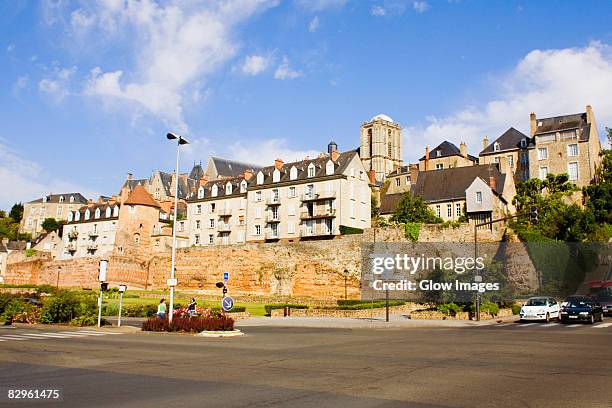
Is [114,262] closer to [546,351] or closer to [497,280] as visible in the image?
[497,280]

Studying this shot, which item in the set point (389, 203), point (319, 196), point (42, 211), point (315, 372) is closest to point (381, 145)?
point (389, 203)

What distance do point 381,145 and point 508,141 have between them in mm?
45918

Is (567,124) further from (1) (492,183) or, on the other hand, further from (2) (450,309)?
(2) (450,309)

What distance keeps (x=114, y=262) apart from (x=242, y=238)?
56.4 ft

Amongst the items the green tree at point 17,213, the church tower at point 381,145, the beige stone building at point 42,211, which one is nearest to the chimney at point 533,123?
the church tower at point 381,145

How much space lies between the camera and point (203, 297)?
187ft

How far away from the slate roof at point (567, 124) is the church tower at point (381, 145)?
165 feet

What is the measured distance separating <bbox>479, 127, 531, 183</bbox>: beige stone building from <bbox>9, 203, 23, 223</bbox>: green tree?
113 meters

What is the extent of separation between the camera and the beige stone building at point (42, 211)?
129250mm

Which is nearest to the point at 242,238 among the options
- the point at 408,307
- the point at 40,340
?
the point at 408,307

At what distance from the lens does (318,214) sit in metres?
66.5

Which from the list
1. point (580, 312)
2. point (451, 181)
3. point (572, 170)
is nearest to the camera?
point (580, 312)

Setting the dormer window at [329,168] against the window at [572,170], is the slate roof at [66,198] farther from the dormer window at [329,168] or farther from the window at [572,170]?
the window at [572,170]

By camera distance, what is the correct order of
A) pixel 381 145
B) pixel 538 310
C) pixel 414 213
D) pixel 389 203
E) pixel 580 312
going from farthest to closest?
1. pixel 381 145
2. pixel 389 203
3. pixel 414 213
4. pixel 538 310
5. pixel 580 312
